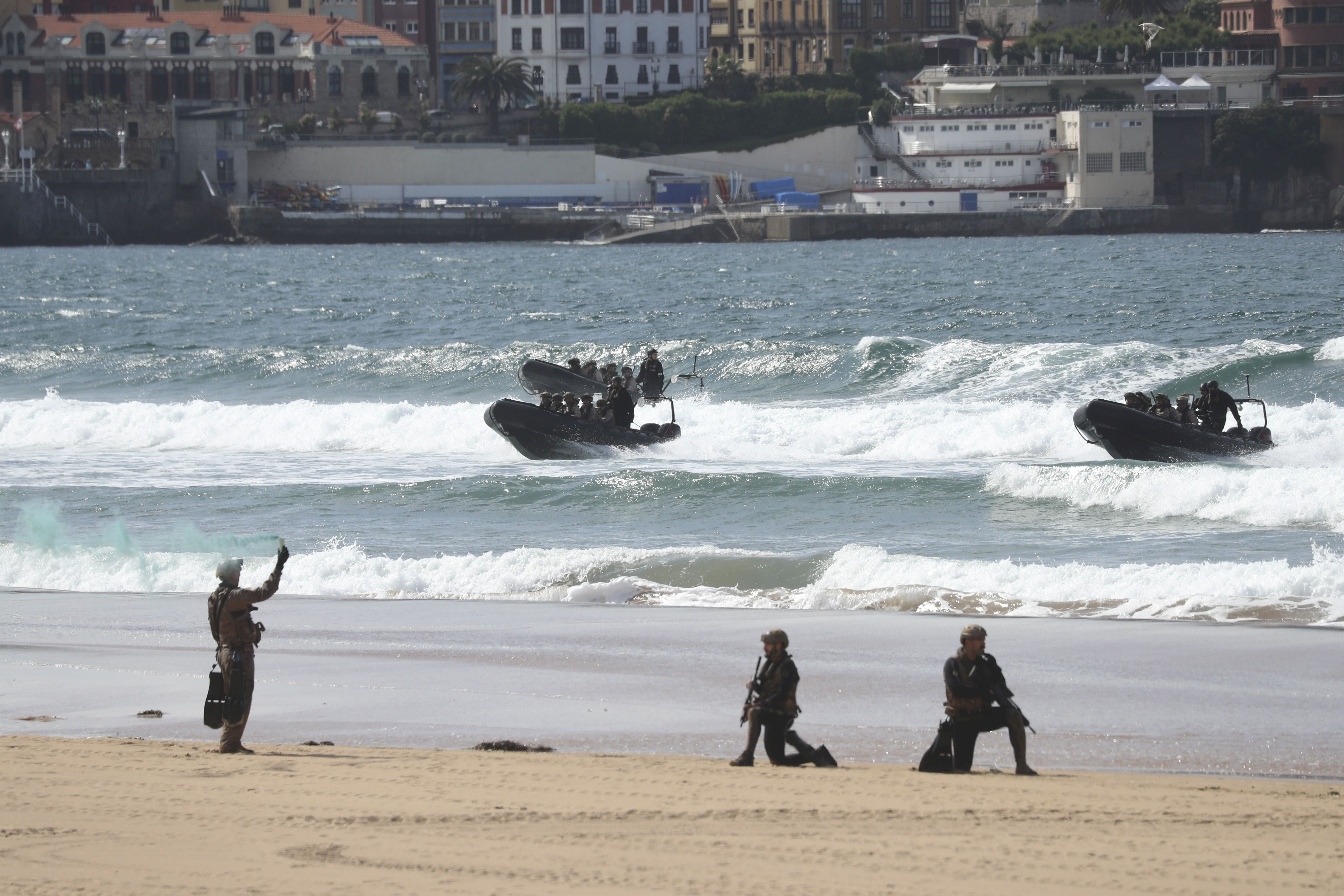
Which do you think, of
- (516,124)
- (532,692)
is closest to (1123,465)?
(532,692)

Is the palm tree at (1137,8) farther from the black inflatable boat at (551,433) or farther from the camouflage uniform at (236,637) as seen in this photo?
the camouflage uniform at (236,637)

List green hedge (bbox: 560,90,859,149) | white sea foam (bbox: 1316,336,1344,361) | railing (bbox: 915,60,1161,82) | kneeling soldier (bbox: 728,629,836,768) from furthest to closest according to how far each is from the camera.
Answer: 1. green hedge (bbox: 560,90,859,149)
2. railing (bbox: 915,60,1161,82)
3. white sea foam (bbox: 1316,336,1344,361)
4. kneeling soldier (bbox: 728,629,836,768)

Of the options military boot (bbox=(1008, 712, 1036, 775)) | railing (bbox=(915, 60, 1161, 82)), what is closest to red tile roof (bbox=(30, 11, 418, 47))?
railing (bbox=(915, 60, 1161, 82))

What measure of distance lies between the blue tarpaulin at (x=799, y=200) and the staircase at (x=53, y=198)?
39.7 m

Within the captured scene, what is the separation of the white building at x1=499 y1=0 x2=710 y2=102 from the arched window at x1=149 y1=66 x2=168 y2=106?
71.8 ft

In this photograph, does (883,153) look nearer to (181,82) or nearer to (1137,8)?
(1137,8)

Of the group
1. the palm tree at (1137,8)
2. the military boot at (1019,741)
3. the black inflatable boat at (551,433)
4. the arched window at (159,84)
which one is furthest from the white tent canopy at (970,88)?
the military boot at (1019,741)

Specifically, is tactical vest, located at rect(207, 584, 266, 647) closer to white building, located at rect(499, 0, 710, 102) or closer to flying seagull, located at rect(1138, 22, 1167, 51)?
flying seagull, located at rect(1138, 22, 1167, 51)

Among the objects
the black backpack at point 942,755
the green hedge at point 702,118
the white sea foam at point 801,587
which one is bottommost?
the white sea foam at point 801,587

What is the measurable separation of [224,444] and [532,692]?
17689 millimetres

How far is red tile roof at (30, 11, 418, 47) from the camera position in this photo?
348ft

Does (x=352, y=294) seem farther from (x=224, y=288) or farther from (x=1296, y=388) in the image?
(x=1296, y=388)

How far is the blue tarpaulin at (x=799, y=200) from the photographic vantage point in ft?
325

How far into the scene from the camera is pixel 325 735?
33.2ft
